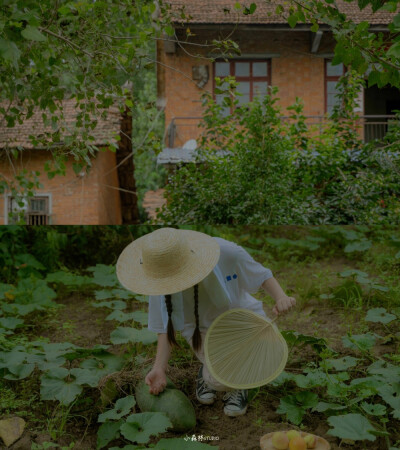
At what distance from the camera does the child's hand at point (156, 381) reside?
1972 mm

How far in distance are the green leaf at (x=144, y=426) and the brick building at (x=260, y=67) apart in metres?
3.03

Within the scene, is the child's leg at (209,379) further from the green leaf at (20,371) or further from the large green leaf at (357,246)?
the large green leaf at (357,246)

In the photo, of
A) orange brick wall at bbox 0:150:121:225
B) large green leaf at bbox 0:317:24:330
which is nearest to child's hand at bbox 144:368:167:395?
large green leaf at bbox 0:317:24:330

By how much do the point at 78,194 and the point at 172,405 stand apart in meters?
5.49

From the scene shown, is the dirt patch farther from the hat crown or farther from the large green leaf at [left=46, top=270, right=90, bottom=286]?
the hat crown

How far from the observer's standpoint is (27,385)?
220 centimetres

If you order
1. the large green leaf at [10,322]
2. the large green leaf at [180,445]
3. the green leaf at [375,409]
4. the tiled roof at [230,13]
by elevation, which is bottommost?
the large green leaf at [180,445]

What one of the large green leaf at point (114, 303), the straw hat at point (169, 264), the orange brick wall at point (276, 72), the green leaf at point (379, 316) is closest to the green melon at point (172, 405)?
the straw hat at point (169, 264)

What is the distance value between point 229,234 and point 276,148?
102 cm

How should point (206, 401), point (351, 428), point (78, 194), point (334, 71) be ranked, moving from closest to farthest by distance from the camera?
point (351, 428) → point (206, 401) → point (334, 71) → point (78, 194)

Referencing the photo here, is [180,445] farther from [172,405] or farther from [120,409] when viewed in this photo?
[120,409]

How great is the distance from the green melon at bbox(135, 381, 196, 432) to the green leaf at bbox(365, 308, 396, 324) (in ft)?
2.92

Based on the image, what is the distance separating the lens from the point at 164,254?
73.7 inches

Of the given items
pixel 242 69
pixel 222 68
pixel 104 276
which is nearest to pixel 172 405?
pixel 104 276
